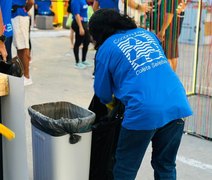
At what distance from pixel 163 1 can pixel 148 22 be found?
28 cm

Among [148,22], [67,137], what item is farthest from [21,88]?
[148,22]

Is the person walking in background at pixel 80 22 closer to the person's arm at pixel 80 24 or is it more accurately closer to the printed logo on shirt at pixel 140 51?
the person's arm at pixel 80 24

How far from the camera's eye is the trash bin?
255cm

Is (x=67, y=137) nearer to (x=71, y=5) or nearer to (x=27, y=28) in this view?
(x=27, y=28)

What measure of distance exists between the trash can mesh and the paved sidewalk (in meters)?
0.84

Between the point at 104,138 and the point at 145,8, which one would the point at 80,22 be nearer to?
the point at 145,8


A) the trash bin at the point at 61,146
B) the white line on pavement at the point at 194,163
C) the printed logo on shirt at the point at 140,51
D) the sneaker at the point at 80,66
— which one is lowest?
the white line on pavement at the point at 194,163

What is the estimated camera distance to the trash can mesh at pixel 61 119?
2533 mm

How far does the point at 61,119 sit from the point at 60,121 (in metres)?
0.03

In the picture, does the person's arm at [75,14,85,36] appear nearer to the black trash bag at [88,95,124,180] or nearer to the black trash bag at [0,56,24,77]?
the black trash bag at [88,95,124,180]

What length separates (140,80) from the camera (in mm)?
2363

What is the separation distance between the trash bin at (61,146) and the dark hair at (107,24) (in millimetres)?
542

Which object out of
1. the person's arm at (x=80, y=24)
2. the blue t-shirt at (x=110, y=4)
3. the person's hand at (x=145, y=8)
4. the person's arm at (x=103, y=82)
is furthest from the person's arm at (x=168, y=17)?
the person's arm at (x=80, y=24)

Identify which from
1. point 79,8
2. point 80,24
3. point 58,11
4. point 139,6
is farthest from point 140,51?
point 58,11
